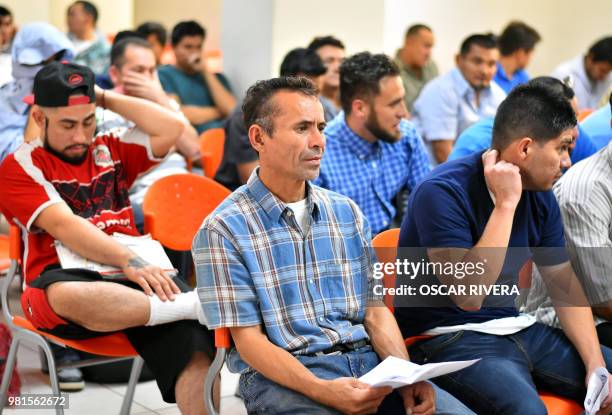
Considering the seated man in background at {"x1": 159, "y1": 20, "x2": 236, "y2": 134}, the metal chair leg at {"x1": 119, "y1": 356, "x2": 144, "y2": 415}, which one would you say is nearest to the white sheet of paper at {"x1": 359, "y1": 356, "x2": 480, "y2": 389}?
the metal chair leg at {"x1": 119, "y1": 356, "x2": 144, "y2": 415}

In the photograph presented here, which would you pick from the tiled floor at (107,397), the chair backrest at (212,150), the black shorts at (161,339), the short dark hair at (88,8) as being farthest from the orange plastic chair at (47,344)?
the short dark hair at (88,8)

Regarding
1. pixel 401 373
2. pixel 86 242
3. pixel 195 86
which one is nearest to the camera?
pixel 401 373

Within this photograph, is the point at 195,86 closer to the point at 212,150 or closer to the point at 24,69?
the point at 212,150

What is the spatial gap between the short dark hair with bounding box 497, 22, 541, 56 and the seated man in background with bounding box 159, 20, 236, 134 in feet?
7.37

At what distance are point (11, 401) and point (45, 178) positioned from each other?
2.81 feet

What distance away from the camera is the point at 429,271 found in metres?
2.43

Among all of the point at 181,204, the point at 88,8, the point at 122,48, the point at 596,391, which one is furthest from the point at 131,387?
the point at 88,8

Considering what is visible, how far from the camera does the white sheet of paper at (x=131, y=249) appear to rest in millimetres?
2762

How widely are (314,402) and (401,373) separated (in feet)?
0.80

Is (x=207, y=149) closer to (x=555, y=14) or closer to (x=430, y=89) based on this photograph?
(x=430, y=89)

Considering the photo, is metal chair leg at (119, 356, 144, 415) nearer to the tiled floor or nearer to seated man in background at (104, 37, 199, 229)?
the tiled floor

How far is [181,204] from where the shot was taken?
126 inches

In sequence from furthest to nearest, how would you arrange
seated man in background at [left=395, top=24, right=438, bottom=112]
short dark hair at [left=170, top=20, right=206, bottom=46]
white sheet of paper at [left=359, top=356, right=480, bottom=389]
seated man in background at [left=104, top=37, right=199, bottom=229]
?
1. seated man in background at [left=395, top=24, right=438, bottom=112]
2. short dark hair at [left=170, top=20, right=206, bottom=46]
3. seated man in background at [left=104, top=37, right=199, bottom=229]
4. white sheet of paper at [left=359, top=356, right=480, bottom=389]

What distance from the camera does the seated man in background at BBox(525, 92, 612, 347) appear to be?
2.65 m
